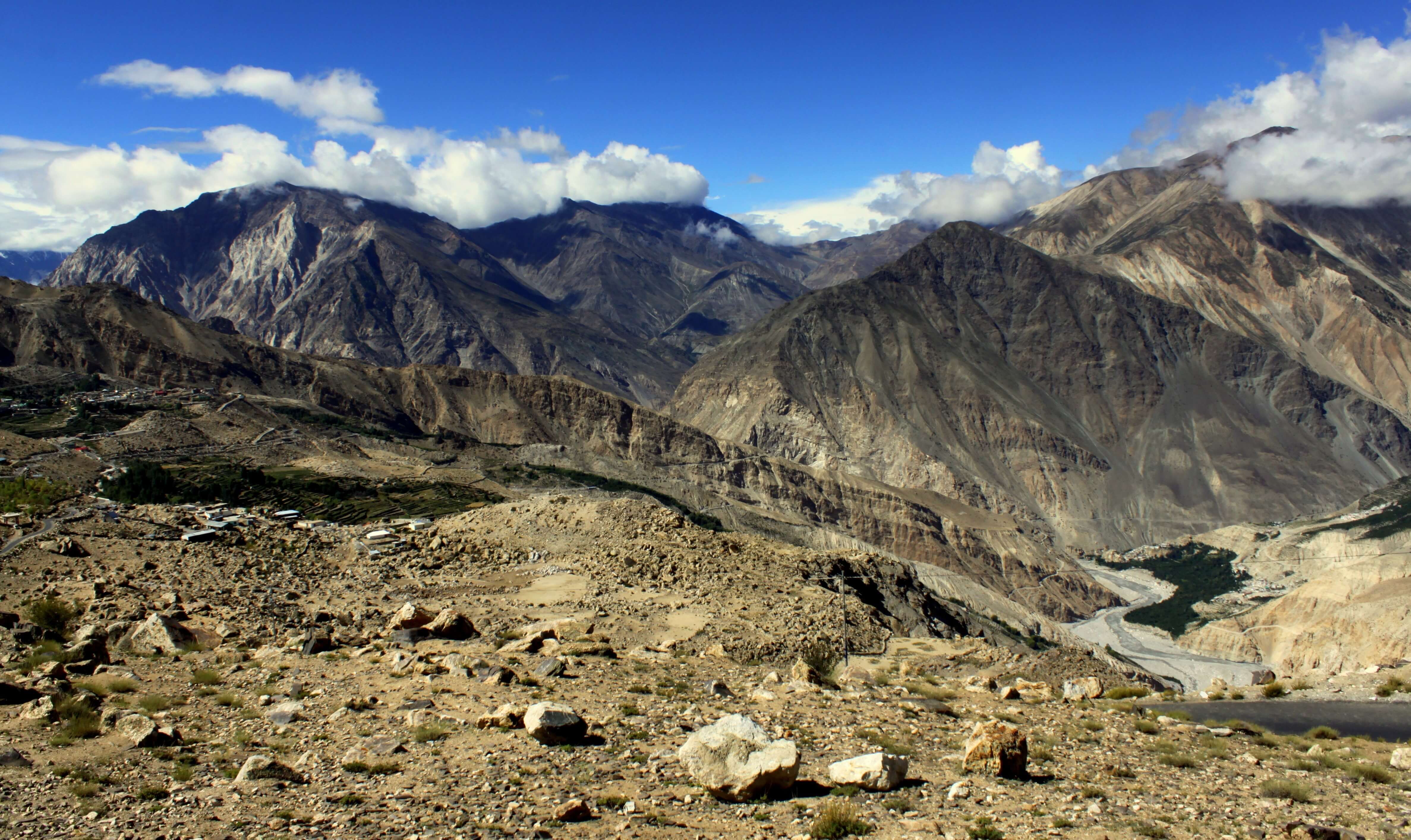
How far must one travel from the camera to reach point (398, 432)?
446 ft

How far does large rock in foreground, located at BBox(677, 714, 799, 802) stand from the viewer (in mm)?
12258

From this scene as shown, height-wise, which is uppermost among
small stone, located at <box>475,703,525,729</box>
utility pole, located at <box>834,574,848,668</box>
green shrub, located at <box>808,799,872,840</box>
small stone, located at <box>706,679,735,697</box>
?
green shrub, located at <box>808,799,872,840</box>

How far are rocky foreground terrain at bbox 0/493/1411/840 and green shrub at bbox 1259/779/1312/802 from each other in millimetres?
47

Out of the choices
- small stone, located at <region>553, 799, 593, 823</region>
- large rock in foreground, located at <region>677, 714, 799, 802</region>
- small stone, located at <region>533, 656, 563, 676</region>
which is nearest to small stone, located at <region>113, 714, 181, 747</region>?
small stone, located at <region>553, 799, 593, 823</region>

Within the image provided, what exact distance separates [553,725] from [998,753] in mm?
7338

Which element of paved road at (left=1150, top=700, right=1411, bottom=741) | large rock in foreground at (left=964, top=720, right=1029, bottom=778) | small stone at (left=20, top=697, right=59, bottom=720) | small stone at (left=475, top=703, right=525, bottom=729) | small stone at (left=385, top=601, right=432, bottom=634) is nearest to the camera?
large rock in foreground at (left=964, top=720, right=1029, bottom=778)

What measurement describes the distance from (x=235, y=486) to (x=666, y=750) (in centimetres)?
5938

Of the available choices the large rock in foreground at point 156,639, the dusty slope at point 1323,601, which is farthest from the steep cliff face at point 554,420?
the large rock in foreground at point 156,639

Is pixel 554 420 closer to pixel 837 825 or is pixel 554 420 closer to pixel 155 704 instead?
pixel 155 704

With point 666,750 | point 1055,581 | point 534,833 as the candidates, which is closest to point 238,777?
point 534,833

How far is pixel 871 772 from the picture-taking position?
13.0 metres

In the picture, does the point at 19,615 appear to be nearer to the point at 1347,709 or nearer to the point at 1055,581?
the point at 1347,709

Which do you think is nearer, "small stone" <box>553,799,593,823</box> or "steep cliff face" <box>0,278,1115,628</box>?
"small stone" <box>553,799,593,823</box>

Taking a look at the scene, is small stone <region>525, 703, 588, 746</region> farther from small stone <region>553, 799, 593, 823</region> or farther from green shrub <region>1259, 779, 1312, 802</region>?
green shrub <region>1259, 779, 1312, 802</region>
